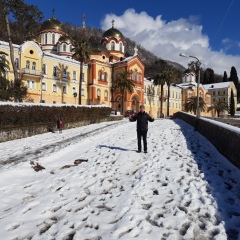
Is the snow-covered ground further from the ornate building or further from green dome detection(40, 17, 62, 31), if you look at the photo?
green dome detection(40, 17, 62, 31)

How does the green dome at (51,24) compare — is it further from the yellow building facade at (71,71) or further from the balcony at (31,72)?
the balcony at (31,72)

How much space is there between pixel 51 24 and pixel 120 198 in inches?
2408

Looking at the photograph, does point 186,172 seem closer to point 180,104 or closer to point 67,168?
point 67,168

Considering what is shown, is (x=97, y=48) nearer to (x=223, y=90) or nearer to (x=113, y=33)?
(x=113, y=33)

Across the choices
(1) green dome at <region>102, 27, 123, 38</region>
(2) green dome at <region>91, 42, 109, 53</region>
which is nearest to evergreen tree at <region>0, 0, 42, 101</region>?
(2) green dome at <region>91, 42, 109, 53</region>

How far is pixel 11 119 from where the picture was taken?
53.9 ft

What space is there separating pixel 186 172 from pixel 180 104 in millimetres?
79724

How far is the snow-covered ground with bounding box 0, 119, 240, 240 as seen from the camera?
14.2ft

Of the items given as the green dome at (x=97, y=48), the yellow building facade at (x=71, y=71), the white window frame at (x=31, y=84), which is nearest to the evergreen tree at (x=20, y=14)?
the yellow building facade at (x=71, y=71)

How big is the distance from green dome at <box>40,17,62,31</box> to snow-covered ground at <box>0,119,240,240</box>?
183 feet

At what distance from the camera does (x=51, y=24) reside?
194ft

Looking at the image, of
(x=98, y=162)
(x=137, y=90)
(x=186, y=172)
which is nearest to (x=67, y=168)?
(x=98, y=162)

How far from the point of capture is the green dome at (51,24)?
193 ft

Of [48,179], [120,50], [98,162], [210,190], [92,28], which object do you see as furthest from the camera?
[92,28]
